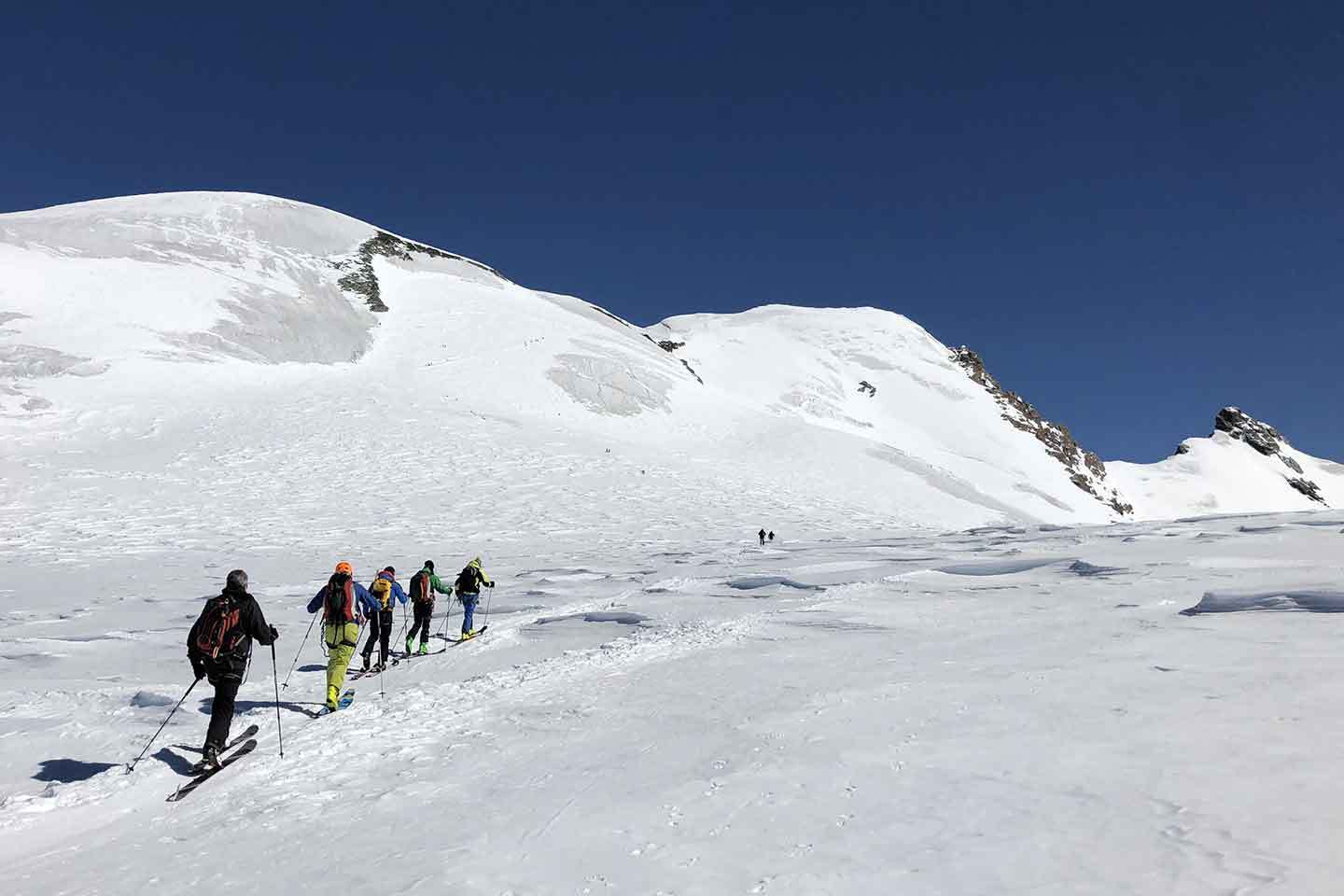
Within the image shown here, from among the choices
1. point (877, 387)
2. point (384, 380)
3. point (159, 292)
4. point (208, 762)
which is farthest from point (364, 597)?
point (877, 387)

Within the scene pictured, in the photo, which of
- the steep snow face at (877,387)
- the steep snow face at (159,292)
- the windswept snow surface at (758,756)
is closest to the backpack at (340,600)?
the windswept snow surface at (758,756)

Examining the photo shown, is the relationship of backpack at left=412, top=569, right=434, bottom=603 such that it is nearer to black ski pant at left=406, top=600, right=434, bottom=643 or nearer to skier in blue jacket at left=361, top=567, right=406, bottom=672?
black ski pant at left=406, top=600, right=434, bottom=643

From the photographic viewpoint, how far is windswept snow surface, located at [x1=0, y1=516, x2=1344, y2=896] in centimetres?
400

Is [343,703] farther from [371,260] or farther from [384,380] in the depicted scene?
[371,260]

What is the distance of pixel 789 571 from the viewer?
16.7 meters

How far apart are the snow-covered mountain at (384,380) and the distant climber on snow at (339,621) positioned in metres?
17.8

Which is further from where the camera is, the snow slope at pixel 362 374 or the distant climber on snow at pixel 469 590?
Answer: the snow slope at pixel 362 374

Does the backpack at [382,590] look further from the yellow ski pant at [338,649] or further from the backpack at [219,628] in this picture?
the backpack at [219,628]

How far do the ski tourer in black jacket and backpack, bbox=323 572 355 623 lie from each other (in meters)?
1.58

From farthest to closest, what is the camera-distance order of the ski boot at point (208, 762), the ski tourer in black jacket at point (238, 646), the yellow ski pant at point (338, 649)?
the yellow ski pant at point (338, 649)
the ski tourer in black jacket at point (238, 646)
the ski boot at point (208, 762)

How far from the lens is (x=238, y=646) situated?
7508 millimetres

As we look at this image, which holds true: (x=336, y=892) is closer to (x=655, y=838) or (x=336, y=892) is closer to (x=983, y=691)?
(x=655, y=838)

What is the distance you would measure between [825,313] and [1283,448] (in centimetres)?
10501

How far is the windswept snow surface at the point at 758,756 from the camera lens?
4.00 metres
